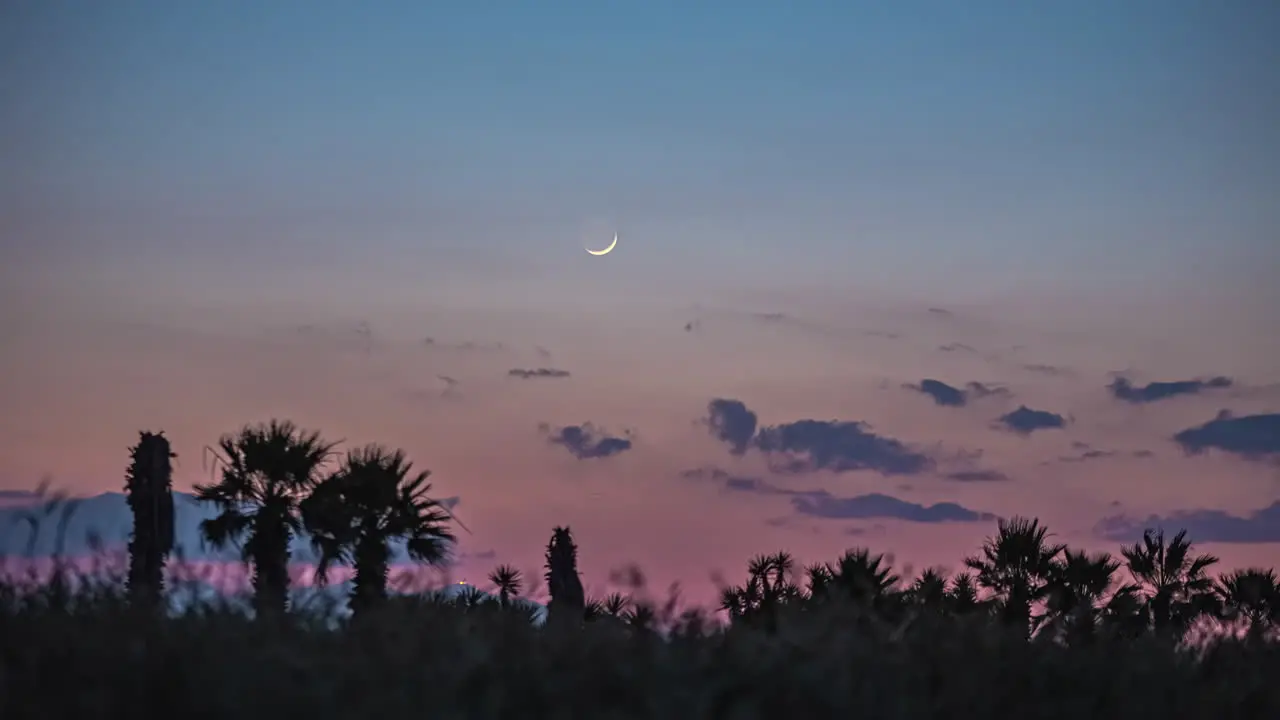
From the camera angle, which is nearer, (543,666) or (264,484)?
(543,666)

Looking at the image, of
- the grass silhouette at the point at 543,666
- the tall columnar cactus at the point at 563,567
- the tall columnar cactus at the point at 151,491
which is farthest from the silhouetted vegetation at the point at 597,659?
the tall columnar cactus at the point at 563,567

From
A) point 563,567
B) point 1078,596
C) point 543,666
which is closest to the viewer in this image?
point 543,666

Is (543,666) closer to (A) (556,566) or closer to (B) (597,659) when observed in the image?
(B) (597,659)

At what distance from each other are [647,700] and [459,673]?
4.21 ft

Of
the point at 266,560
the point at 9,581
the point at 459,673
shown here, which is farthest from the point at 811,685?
the point at 266,560

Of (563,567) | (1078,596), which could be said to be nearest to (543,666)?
(1078,596)

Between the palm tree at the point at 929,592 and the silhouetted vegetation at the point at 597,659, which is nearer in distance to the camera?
the silhouetted vegetation at the point at 597,659

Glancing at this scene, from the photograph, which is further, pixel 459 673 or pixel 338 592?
pixel 338 592

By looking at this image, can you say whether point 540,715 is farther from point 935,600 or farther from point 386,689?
point 935,600

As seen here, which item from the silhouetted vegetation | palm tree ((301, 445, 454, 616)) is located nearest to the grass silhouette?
the silhouetted vegetation

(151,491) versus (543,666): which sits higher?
(151,491)

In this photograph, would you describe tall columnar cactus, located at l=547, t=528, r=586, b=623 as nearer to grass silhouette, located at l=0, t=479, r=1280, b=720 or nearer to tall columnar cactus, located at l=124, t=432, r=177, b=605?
tall columnar cactus, located at l=124, t=432, r=177, b=605

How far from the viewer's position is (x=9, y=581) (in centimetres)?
1311

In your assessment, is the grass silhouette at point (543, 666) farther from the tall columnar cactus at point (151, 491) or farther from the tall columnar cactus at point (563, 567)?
the tall columnar cactus at point (563, 567)
